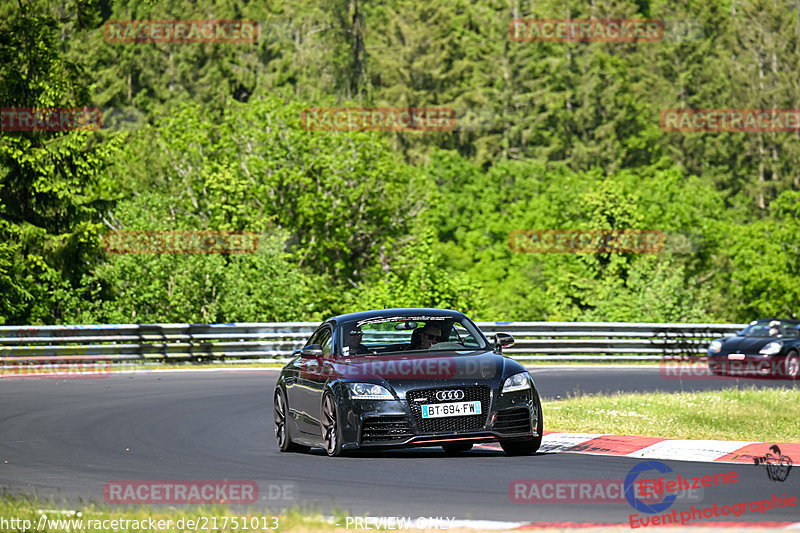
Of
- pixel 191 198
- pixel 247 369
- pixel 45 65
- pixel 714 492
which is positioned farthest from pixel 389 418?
pixel 191 198

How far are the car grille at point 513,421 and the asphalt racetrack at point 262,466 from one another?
0.29 meters

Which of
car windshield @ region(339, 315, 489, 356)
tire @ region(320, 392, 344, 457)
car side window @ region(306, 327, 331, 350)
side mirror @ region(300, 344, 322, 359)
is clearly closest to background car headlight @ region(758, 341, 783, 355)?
car windshield @ region(339, 315, 489, 356)

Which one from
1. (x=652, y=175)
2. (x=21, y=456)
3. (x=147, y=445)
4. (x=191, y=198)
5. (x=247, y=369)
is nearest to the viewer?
(x=21, y=456)

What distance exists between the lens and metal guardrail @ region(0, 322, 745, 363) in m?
28.8

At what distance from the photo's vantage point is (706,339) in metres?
34.3

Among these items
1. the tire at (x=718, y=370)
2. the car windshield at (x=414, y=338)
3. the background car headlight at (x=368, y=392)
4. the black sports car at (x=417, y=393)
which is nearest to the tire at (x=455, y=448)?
the black sports car at (x=417, y=393)

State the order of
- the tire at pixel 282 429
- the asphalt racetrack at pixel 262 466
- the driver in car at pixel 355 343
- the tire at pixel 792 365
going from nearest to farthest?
the asphalt racetrack at pixel 262 466
the driver in car at pixel 355 343
the tire at pixel 282 429
the tire at pixel 792 365

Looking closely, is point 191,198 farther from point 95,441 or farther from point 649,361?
point 95,441

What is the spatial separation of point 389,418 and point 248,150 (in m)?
42.4

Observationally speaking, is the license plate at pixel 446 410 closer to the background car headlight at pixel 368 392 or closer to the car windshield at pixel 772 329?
the background car headlight at pixel 368 392

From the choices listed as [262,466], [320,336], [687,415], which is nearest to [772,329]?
[687,415]

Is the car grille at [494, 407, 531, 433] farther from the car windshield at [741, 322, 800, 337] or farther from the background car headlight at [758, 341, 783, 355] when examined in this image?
the car windshield at [741, 322, 800, 337]

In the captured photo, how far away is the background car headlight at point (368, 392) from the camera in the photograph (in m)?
11.7

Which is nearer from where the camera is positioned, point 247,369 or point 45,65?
point 247,369
